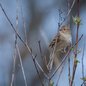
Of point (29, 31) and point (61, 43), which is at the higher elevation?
point (61, 43)

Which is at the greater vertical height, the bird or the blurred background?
the bird

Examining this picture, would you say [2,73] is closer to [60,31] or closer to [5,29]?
[5,29]

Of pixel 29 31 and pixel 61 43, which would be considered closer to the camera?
pixel 61 43

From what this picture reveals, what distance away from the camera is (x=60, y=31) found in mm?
3217

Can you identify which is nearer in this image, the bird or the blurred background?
the bird

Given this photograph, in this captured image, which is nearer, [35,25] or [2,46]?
[2,46]

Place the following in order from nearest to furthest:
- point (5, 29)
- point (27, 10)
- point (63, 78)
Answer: point (63, 78) < point (5, 29) < point (27, 10)

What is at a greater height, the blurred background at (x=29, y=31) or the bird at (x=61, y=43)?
the bird at (x=61, y=43)

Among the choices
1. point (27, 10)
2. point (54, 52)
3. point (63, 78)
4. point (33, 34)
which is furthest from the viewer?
point (27, 10)

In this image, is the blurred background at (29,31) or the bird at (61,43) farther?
the blurred background at (29,31)

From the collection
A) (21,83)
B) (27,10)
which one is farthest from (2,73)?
(27,10)

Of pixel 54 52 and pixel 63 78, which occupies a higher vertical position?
pixel 54 52

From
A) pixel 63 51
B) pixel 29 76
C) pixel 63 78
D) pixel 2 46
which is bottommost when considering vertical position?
pixel 29 76

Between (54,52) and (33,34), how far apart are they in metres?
4.67
